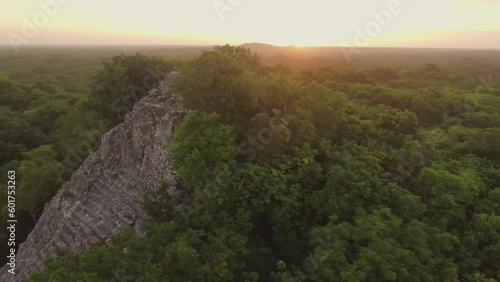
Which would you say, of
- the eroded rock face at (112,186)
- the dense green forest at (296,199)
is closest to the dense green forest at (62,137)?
the eroded rock face at (112,186)

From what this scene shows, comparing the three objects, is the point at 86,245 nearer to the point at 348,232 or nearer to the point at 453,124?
the point at 348,232

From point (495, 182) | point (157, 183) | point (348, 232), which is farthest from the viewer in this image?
point (157, 183)

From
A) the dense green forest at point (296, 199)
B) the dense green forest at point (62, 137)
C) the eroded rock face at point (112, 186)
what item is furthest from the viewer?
the dense green forest at point (62, 137)

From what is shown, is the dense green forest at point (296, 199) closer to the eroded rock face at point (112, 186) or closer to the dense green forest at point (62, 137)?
the eroded rock face at point (112, 186)

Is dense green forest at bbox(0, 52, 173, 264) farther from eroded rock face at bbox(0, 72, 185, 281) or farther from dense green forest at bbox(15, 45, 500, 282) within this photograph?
dense green forest at bbox(15, 45, 500, 282)

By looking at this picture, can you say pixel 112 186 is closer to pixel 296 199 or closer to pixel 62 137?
pixel 296 199

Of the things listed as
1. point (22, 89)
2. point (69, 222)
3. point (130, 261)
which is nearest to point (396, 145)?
point (130, 261)
